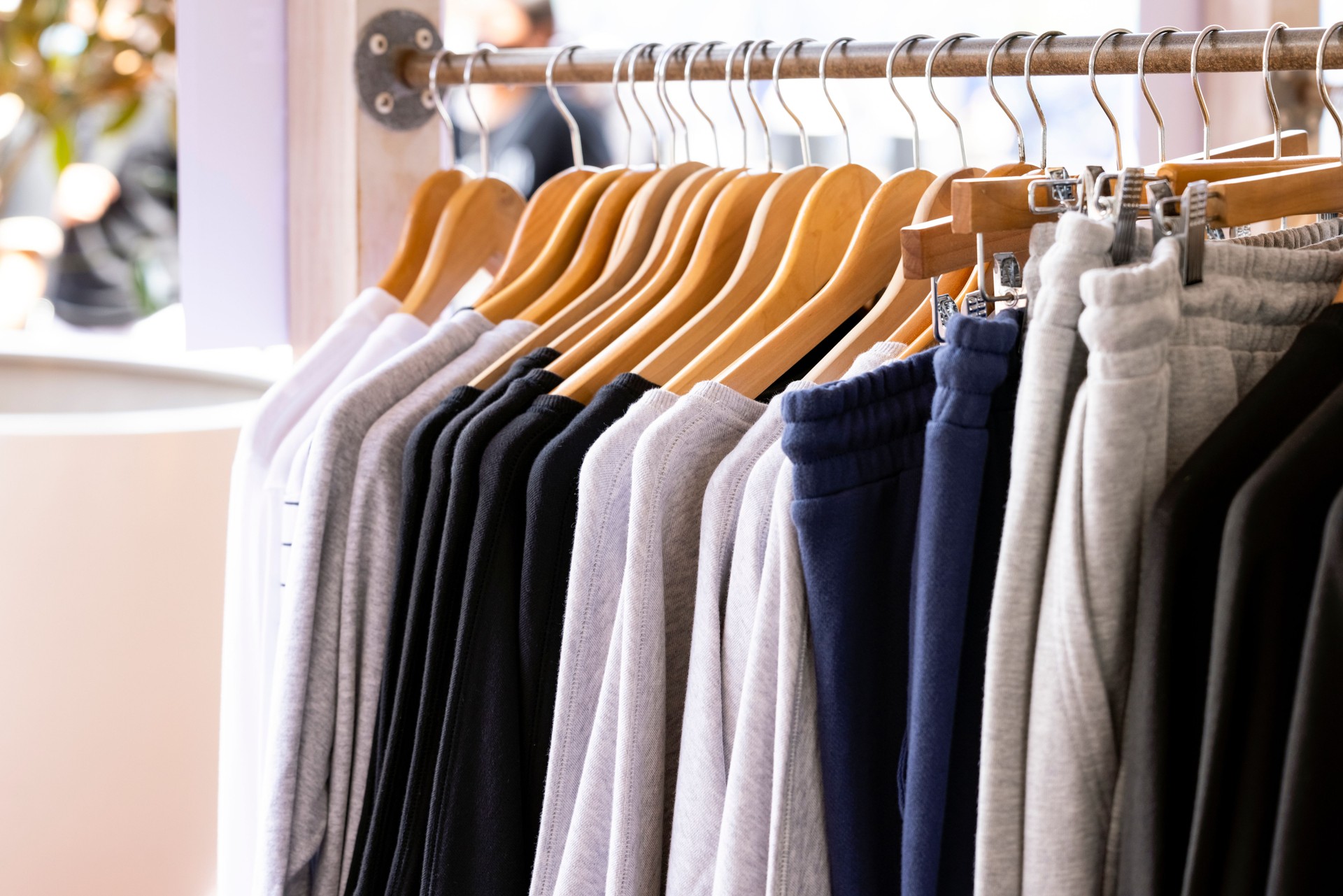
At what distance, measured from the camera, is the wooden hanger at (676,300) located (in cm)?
84

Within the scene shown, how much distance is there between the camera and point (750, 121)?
8.67ft

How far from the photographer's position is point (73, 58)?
2.56m

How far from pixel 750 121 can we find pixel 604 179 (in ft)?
5.33

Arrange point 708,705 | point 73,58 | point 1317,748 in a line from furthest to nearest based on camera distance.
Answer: point 73,58 → point 708,705 → point 1317,748

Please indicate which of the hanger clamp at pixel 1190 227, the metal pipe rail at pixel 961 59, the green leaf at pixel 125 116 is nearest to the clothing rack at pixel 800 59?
the metal pipe rail at pixel 961 59

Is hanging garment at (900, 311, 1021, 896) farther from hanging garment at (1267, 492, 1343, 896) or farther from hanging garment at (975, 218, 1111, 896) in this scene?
hanging garment at (1267, 492, 1343, 896)

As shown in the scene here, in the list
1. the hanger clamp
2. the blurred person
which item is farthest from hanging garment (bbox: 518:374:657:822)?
the blurred person

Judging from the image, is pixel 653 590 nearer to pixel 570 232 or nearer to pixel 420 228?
pixel 570 232

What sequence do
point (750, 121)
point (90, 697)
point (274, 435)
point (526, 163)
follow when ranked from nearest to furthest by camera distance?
point (274, 435)
point (90, 697)
point (750, 121)
point (526, 163)

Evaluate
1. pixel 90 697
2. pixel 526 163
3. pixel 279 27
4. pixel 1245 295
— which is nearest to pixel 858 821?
pixel 1245 295

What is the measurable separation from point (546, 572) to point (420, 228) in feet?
1.61

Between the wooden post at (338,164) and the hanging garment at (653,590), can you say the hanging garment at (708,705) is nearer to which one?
the hanging garment at (653,590)

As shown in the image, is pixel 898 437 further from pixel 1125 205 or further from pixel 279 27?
pixel 279 27

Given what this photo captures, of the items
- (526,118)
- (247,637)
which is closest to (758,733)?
(247,637)
